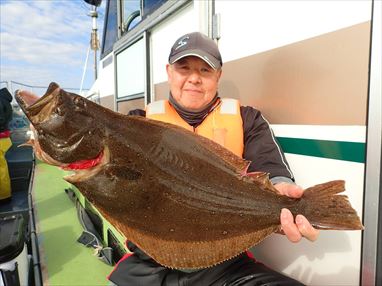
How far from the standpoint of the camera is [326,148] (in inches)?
75.6

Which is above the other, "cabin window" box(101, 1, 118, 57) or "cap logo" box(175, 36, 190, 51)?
"cabin window" box(101, 1, 118, 57)

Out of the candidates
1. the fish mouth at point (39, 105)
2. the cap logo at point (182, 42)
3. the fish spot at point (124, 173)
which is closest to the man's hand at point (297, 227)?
the fish spot at point (124, 173)

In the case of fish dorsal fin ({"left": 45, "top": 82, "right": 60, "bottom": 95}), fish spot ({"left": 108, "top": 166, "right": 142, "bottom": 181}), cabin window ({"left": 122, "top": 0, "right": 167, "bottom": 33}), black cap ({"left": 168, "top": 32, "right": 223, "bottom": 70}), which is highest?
cabin window ({"left": 122, "top": 0, "right": 167, "bottom": 33})

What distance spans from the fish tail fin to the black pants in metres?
0.62

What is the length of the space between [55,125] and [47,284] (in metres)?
2.38

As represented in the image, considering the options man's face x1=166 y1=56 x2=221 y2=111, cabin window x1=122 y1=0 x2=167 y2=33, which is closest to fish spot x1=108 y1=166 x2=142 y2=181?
man's face x1=166 y1=56 x2=221 y2=111

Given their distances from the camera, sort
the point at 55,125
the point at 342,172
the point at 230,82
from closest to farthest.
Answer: the point at 55,125
the point at 342,172
the point at 230,82

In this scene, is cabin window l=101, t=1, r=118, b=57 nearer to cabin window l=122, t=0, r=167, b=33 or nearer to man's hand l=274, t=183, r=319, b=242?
cabin window l=122, t=0, r=167, b=33

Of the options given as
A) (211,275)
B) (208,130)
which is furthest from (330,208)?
(208,130)

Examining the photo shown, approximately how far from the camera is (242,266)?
6.77 feet

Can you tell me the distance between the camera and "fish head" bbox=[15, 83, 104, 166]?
1.39 meters

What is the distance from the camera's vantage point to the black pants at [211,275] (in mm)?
1932

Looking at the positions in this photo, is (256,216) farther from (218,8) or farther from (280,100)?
(218,8)

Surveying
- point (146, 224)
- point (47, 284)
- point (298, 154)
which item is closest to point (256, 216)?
point (146, 224)
